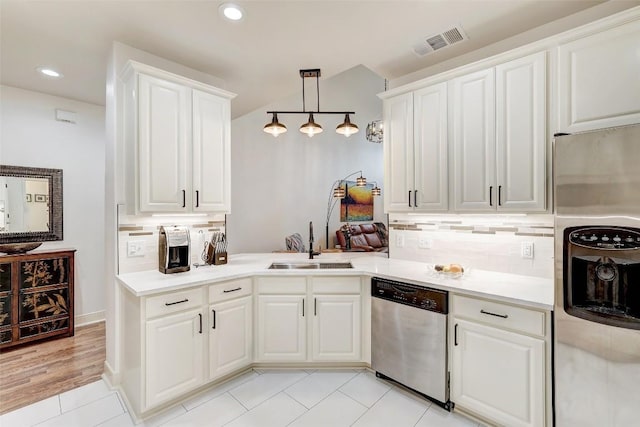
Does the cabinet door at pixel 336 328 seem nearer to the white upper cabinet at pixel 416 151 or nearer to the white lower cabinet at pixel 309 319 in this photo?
the white lower cabinet at pixel 309 319

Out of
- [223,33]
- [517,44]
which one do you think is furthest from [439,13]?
[223,33]

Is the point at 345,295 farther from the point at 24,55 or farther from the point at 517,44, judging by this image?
the point at 24,55

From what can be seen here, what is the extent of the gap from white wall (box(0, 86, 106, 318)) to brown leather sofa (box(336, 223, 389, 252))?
4242 millimetres

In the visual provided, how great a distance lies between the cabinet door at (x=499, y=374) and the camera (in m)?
1.68

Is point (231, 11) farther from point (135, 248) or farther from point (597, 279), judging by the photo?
point (597, 279)

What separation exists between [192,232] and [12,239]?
212 cm

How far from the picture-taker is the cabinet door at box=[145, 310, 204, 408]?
1938mm

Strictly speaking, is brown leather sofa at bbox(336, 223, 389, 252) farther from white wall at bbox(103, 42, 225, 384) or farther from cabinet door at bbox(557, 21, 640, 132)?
cabinet door at bbox(557, 21, 640, 132)

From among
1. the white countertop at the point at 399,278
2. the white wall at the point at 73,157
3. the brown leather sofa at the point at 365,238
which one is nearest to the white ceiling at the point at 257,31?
the white wall at the point at 73,157

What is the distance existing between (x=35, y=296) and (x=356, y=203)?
18.6 ft

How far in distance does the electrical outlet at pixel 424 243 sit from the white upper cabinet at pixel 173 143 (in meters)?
1.81

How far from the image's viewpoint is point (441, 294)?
2008 mm

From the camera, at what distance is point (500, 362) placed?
1.80 metres

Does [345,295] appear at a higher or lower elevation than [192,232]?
lower
